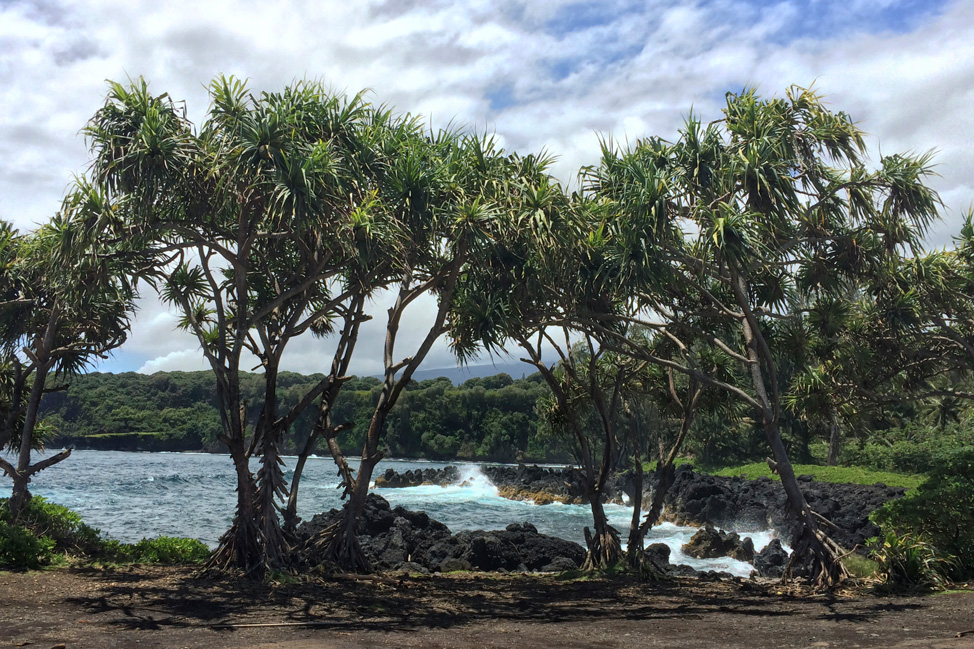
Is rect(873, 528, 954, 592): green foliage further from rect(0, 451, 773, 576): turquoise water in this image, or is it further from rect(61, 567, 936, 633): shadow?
rect(0, 451, 773, 576): turquoise water

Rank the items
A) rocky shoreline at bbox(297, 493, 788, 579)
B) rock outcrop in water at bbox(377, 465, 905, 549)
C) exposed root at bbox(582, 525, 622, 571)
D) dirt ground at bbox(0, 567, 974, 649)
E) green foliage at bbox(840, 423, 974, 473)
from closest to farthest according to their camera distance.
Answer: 1. dirt ground at bbox(0, 567, 974, 649)
2. exposed root at bbox(582, 525, 622, 571)
3. rocky shoreline at bbox(297, 493, 788, 579)
4. rock outcrop in water at bbox(377, 465, 905, 549)
5. green foliage at bbox(840, 423, 974, 473)

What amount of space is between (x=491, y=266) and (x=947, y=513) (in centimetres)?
699

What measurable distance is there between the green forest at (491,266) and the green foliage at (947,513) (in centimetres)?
3

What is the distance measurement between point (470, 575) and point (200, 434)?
269ft

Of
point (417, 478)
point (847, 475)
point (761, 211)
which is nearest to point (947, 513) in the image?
point (761, 211)

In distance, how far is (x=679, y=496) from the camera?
33438 millimetres

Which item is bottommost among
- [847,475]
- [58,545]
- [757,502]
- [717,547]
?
[717,547]

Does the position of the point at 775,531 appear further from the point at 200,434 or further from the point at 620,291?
the point at 200,434

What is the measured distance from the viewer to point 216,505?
37.9 metres

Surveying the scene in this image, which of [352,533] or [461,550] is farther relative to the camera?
[461,550]

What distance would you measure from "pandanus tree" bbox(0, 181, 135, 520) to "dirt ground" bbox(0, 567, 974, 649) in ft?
8.12

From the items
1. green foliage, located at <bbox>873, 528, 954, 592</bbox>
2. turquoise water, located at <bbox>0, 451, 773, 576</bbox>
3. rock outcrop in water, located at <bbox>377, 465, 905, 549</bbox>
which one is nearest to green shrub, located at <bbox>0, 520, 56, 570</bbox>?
green foliage, located at <bbox>873, 528, 954, 592</bbox>

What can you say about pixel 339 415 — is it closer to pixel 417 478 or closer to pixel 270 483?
pixel 417 478

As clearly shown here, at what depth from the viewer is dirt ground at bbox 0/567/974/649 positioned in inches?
260
